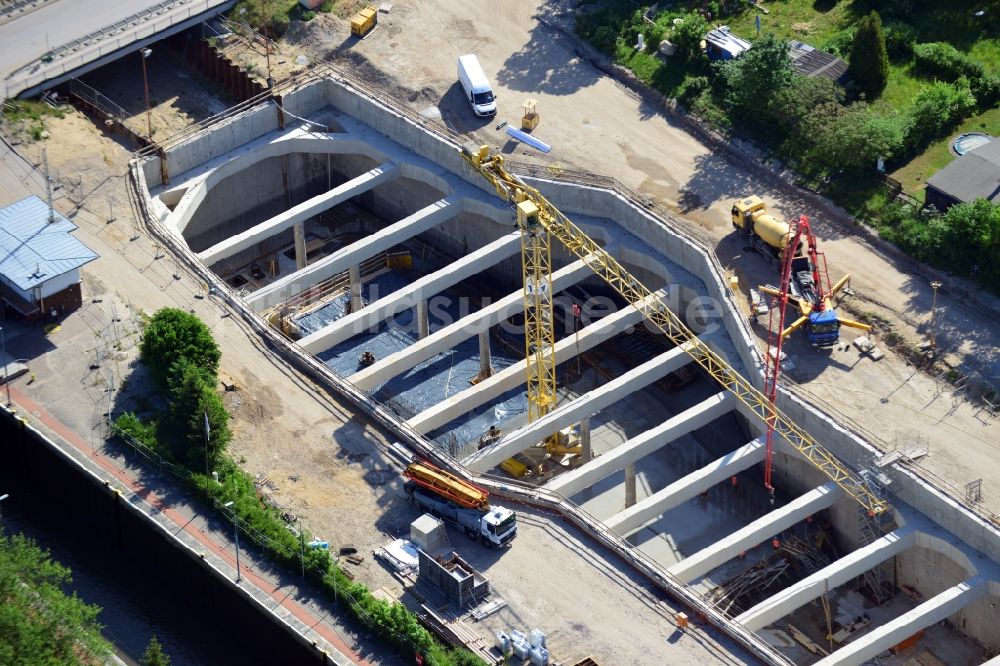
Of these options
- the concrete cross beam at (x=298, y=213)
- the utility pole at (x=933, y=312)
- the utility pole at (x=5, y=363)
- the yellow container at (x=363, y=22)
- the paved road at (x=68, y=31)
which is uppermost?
the utility pole at (x=933, y=312)

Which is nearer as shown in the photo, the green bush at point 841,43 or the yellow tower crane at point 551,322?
the yellow tower crane at point 551,322

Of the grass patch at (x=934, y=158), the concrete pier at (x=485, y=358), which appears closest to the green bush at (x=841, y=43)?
the grass patch at (x=934, y=158)

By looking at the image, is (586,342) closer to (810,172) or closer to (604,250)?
(604,250)

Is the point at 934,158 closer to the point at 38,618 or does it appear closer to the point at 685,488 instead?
the point at 685,488

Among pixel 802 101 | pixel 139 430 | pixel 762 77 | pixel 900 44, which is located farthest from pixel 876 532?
pixel 139 430

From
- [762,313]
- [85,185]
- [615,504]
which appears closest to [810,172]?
[762,313]

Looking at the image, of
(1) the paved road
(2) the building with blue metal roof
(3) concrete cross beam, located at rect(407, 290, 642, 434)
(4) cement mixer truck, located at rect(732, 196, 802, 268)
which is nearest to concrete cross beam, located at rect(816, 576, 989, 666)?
(4) cement mixer truck, located at rect(732, 196, 802, 268)

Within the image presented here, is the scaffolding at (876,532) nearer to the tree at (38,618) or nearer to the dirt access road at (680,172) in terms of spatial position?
the dirt access road at (680,172)
